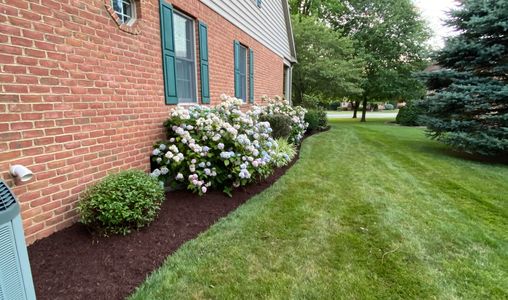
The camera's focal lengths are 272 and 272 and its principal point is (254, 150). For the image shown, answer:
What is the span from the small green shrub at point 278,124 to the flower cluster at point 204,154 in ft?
8.37

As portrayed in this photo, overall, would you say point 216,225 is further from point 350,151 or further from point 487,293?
point 350,151

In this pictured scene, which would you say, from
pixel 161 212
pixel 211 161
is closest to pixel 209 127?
pixel 211 161

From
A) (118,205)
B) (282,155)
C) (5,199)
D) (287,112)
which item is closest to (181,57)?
(282,155)

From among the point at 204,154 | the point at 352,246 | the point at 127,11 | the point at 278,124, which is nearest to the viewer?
the point at 352,246

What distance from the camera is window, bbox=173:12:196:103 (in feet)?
15.0

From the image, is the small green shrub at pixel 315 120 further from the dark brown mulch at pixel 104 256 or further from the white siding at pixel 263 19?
the dark brown mulch at pixel 104 256

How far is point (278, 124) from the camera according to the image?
6668 mm

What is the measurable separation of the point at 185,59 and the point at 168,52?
769 millimetres

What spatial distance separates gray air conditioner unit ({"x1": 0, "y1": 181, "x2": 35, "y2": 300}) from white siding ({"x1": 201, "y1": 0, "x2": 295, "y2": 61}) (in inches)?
185

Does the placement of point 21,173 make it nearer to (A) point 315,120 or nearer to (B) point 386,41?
(A) point 315,120

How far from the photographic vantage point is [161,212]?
10.4ft

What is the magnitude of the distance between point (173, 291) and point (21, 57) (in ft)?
7.10

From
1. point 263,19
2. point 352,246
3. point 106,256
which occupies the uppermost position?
point 263,19

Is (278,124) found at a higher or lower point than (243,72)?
lower
